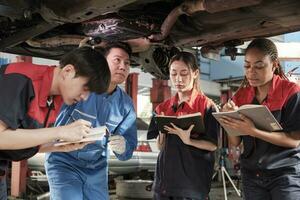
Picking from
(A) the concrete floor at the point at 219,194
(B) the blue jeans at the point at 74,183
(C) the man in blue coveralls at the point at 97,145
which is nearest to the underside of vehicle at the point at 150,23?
(C) the man in blue coveralls at the point at 97,145

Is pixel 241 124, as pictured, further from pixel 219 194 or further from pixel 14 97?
pixel 219 194

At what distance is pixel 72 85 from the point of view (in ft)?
5.51

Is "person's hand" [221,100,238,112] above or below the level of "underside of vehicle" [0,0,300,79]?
below

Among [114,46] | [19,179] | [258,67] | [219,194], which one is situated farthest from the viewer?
[219,194]

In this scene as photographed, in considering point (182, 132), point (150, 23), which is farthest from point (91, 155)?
point (150, 23)

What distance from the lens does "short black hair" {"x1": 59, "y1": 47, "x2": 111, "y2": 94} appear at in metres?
1.68

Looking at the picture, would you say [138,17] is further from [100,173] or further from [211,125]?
[100,173]

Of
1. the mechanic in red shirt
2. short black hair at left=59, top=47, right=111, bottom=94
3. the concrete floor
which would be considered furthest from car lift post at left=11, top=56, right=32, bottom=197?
short black hair at left=59, top=47, right=111, bottom=94

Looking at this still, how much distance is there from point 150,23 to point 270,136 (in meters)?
1.15

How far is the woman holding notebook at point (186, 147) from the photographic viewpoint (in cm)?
238

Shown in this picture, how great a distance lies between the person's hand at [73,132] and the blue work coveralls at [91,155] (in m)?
0.67

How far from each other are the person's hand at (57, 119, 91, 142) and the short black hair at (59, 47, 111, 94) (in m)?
0.17

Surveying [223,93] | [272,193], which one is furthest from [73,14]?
[223,93]

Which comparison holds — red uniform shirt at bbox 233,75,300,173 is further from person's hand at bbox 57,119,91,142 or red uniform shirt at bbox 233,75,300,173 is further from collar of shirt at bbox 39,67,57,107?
collar of shirt at bbox 39,67,57,107
